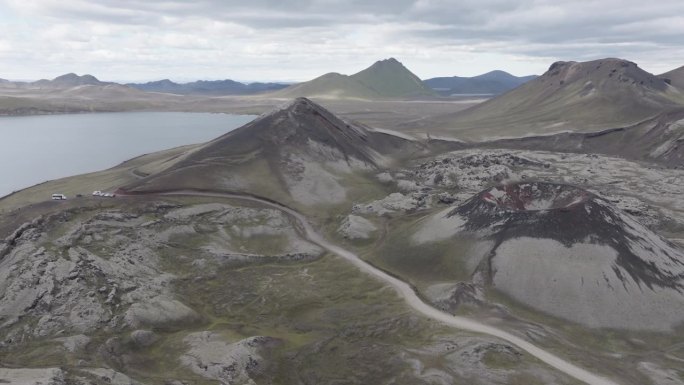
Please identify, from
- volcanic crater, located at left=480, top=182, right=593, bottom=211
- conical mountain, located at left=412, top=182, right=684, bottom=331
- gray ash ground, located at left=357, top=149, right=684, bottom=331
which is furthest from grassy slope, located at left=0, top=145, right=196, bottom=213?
conical mountain, located at left=412, top=182, right=684, bottom=331

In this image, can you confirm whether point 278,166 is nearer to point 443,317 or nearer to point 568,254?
point 443,317

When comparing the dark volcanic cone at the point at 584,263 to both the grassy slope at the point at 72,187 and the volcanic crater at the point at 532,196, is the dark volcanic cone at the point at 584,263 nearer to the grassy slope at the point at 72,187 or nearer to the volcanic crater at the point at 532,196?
the volcanic crater at the point at 532,196

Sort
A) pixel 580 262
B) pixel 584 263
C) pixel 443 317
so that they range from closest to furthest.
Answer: pixel 443 317
pixel 584 263
pixel 580 262

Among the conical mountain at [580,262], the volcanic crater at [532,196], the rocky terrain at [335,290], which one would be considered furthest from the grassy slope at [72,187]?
the conical mountain at [580,262]

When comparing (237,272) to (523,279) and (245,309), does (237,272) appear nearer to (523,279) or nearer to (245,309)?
(245,309)

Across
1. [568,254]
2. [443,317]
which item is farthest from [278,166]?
[568,254]
